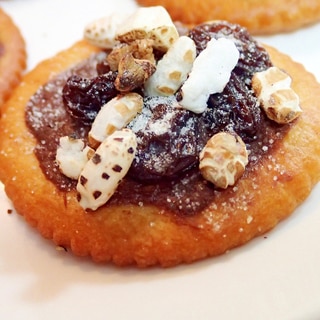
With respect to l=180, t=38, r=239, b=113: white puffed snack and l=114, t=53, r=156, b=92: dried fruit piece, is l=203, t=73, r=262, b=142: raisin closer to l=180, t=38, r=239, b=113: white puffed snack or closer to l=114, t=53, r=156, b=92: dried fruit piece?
l=180, t=38, r=239, b=113: white puffed snack

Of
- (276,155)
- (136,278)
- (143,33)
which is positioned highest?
(143,33)

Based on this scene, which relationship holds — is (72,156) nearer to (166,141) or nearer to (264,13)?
(166,141)

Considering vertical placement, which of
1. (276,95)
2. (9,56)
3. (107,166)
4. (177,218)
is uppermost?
(276,95)

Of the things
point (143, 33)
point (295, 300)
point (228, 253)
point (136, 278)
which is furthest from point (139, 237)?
point (143, 33)

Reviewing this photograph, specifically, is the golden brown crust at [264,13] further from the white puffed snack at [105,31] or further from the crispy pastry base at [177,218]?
the crispy pastry base at [177,218]

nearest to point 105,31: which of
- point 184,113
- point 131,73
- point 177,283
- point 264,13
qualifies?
point 131,73

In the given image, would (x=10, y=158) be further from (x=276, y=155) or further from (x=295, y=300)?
(x=295, y=300)
